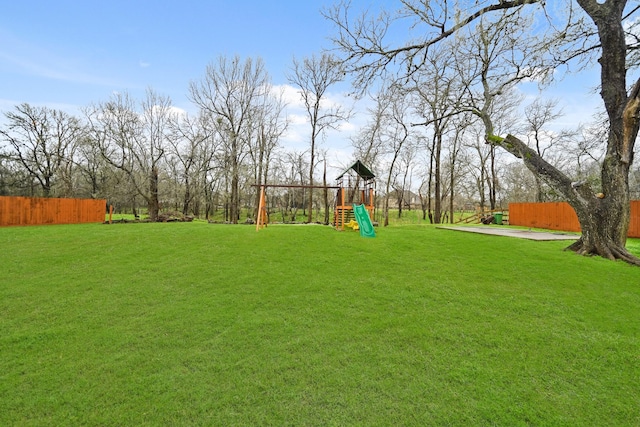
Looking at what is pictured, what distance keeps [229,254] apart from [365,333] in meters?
3.80

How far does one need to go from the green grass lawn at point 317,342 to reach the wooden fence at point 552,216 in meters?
8.57

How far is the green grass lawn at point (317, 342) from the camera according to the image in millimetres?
2059

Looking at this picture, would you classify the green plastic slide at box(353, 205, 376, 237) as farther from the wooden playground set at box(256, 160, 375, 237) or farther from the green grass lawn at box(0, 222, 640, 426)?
the green grass lawn at box(0, 222, 640, 426)

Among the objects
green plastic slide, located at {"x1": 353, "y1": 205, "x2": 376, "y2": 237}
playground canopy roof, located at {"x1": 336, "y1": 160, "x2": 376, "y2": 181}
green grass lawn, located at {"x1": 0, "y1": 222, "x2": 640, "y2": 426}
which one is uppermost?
playground canopy roof, located at {"x1": 336, "y1": 160, "x2": 376, "y2": 181}

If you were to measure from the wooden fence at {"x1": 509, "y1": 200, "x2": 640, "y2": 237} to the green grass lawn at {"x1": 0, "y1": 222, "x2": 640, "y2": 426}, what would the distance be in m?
8.57

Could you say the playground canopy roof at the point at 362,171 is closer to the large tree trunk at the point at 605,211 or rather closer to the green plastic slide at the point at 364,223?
the green plastic slide at the point at 364,223

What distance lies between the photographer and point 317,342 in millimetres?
2859

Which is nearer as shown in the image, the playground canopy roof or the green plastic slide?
the green plastic slide

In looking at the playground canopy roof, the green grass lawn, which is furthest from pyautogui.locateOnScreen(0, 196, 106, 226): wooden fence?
the playground canopy roof

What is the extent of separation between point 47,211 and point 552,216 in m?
23.6

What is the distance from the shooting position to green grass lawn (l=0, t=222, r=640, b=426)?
2059 millimetres

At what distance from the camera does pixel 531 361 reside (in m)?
2.62

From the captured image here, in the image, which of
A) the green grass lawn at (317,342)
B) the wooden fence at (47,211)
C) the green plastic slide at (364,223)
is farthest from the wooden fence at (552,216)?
the wooden fence at (47,211)

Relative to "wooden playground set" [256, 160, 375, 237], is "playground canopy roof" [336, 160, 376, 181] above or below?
above
